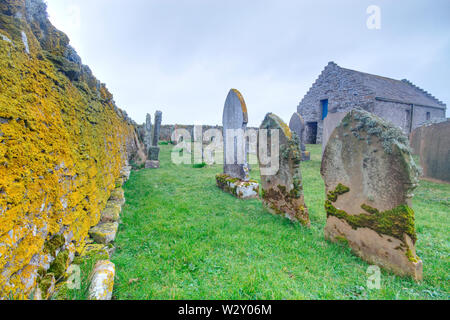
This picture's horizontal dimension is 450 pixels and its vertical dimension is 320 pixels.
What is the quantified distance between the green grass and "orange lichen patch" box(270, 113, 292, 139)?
155 centimetres

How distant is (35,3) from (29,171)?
1.61 metres

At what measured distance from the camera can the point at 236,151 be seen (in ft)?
18.7

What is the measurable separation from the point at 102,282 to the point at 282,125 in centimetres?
347

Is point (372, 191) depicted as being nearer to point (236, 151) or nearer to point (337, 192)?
point (337, 192)

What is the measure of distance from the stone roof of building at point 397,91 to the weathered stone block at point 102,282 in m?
18.1

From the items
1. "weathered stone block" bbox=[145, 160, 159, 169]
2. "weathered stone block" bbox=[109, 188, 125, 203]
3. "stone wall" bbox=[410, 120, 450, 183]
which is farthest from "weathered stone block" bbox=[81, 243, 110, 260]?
"stone wall" bbox=[410, 120, 450, 183]

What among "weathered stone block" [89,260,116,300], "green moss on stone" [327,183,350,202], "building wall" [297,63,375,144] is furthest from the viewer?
"building wall" [297,63,375,144]

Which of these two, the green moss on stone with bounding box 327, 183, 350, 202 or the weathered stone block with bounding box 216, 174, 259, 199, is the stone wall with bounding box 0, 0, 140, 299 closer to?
the green moss on stone with bounding box 327, 183, 350, 202

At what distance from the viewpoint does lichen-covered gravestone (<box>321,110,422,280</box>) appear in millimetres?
2352

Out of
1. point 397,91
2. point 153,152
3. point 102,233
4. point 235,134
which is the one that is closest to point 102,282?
point 102,233

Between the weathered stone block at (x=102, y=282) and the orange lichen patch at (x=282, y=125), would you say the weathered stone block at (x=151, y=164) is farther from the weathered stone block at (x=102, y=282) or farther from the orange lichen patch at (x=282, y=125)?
the weathered stone block at (x=102, y=282)
